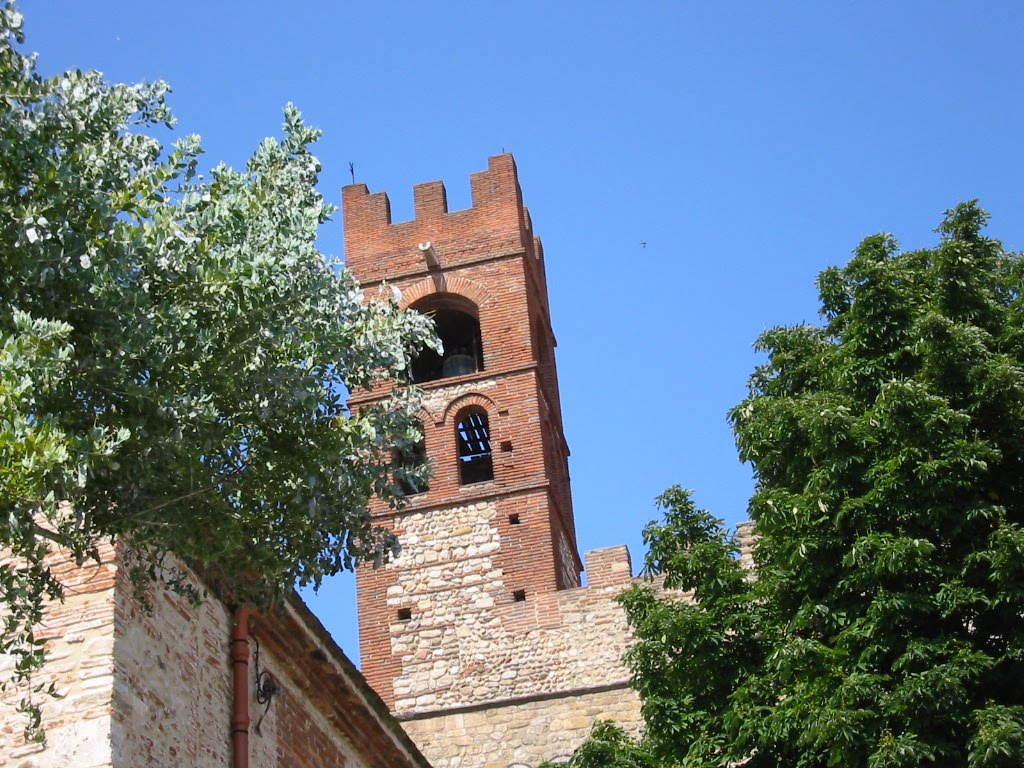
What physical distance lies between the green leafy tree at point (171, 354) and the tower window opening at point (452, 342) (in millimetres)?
16644

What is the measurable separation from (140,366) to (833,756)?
21.1 feet

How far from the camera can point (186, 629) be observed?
10.4 m

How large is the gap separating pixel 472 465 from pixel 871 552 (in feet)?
41.7

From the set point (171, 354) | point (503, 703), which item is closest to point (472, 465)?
point (503, 703)

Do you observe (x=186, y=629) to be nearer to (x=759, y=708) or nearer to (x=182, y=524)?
(x=182, y=524)

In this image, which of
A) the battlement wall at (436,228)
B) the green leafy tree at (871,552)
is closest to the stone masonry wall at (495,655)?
the battlement wall at (436,228)

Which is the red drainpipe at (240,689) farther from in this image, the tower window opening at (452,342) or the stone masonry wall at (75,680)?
the tower window opening at (452,342)

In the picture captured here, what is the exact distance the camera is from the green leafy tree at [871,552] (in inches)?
476

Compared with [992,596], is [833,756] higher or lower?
lower

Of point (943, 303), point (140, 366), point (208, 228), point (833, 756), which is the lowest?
point (833, 756)

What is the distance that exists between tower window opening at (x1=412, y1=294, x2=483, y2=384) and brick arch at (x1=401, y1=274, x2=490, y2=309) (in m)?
0.13

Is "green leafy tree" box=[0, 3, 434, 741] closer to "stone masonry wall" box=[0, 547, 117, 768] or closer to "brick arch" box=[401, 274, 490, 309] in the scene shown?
"stone masonry wall" box=[0, 547, 117, 768]

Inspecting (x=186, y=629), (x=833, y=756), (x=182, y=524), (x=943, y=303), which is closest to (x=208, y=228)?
(x=182, y=524)

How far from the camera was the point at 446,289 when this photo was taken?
1012 inches
